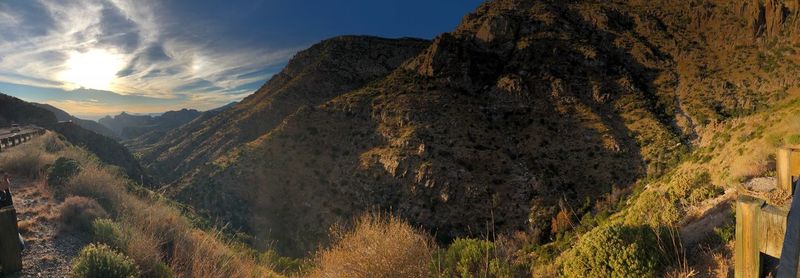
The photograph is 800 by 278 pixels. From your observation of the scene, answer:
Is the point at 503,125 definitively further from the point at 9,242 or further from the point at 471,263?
the point at 9,242

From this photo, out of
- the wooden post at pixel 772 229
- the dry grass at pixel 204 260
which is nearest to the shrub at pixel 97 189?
the dry grass at pixel 204 260

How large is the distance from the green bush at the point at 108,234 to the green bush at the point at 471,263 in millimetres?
6868

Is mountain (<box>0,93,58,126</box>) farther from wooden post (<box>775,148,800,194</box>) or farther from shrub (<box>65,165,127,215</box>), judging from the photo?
wooden post (<box>775,148,800,194</box>)

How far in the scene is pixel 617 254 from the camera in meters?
5.25

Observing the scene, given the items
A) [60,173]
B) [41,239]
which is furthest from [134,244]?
[60,173]

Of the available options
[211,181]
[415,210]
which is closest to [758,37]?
[415,210]

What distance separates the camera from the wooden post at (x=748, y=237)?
10.2 ft

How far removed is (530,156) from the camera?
159 ft

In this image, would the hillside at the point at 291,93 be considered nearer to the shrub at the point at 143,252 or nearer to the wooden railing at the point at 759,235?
the shrub at the point at 143,252

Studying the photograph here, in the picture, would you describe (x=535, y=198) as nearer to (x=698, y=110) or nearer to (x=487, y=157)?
A: (x=487, y=157)

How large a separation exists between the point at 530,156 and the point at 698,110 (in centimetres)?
2313

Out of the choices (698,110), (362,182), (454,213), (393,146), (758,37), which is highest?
(758,37)

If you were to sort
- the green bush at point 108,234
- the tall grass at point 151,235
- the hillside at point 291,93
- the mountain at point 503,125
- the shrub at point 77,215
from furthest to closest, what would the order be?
1. the hillside at point 291,93
2. the mountain at point 503,125
3. the shrub at point 77,215
4. the green bush at point 108,234
5. the tall grass at point 151,235

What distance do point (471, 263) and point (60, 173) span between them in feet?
46.6
